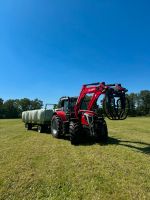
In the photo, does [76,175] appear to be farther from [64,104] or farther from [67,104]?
[64,104]

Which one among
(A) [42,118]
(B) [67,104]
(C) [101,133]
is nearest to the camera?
(C) [101,133]

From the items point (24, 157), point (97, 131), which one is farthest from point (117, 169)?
point (97, 131)

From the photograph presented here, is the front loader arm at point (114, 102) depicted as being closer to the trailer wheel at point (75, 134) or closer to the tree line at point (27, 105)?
the trailer wheel at point (75, 134)

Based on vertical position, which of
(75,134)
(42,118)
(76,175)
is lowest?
(76,175)

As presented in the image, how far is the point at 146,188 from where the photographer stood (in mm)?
5336

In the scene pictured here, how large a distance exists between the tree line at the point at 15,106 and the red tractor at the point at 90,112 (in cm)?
9504

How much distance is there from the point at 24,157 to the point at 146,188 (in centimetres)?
512

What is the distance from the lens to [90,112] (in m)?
11.6

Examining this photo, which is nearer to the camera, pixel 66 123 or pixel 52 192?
pixel 52 192

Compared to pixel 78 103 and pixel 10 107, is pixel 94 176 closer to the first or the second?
pixel 78 103

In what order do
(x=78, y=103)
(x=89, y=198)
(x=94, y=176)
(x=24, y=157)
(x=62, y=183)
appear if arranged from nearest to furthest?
(x=89, y=198) < (x=62, y=183) < (x=94, y=176) < (x=24, y=157) < (x=78, y=103)

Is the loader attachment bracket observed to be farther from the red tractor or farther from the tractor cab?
the tractor cab

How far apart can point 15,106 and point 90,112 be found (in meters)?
118

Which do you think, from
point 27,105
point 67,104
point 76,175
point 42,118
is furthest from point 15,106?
point 76,175
